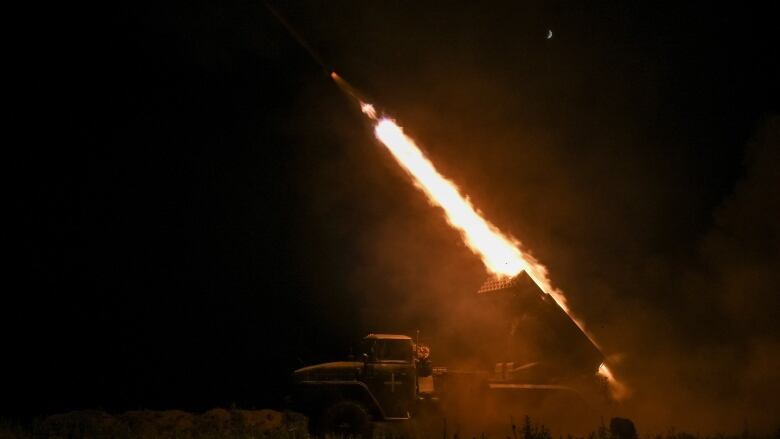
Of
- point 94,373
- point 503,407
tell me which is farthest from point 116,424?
point 503,407

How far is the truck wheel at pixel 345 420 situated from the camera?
35.2 ft

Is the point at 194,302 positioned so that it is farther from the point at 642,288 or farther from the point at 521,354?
the point at 642,288

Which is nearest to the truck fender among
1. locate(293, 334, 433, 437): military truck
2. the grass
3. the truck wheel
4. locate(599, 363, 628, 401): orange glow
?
locate(293, 334, 433, 437): military truck

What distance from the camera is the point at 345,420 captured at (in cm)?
1084

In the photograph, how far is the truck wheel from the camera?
1073cm

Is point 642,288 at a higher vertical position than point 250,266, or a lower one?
lower

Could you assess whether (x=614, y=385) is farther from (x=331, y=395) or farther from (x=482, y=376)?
(x=331, y=395)

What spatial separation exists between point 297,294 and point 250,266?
1.52 metres

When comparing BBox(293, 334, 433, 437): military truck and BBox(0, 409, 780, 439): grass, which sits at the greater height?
BBox(293, 334, 433, 437): military truck

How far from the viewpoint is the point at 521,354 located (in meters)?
12.6

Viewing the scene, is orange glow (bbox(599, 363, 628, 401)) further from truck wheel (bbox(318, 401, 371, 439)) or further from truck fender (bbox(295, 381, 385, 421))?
truck wheel (bbox(318, 401, 371, 439))

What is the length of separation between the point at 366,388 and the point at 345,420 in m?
0.61

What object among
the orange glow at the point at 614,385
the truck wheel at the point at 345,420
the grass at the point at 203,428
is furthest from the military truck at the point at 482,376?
the grass at the point at 203,428

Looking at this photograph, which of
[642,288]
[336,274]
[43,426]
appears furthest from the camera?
[336,274]
